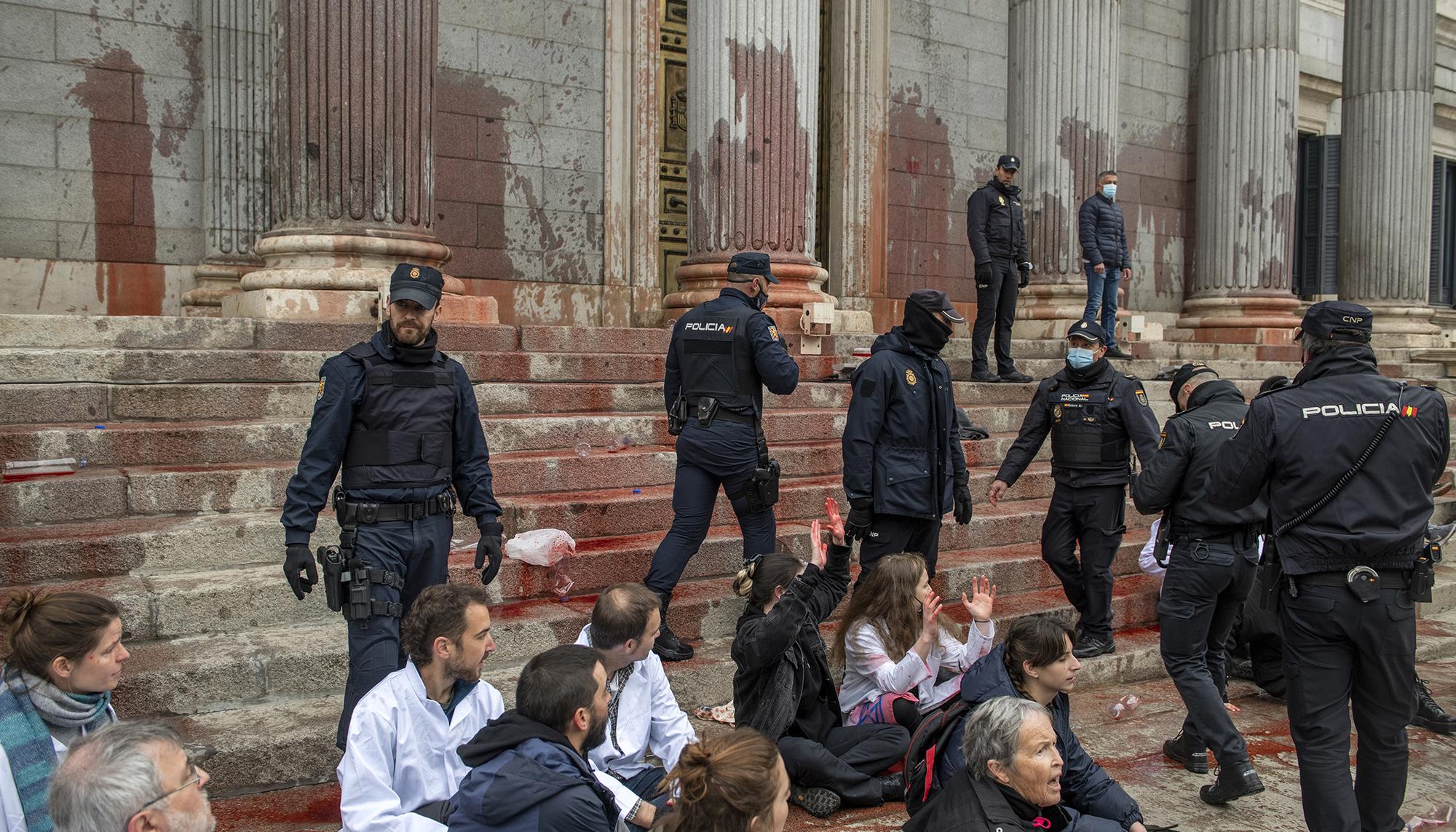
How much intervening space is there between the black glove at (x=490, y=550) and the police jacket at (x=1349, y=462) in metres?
2.86

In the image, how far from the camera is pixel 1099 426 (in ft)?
20.7

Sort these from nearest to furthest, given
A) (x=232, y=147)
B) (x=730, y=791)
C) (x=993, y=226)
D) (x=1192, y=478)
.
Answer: (x=730, y=791) → (x=1192, y=478) → (x=232, y=147) → (x=993, y=226)

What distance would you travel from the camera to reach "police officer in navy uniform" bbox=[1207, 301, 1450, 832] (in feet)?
13.3

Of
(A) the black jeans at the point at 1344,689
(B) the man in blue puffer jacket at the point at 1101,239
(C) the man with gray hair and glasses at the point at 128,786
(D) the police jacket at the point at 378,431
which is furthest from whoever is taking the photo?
(B) the man in blue puffer jacket at the point at 1101,239

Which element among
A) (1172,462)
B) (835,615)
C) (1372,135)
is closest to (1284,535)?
(1172,462)

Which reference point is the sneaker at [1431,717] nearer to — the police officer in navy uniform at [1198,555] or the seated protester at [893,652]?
the police officer in navy uniform at [1198,555]

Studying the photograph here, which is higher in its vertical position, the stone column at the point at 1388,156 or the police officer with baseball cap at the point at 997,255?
the stone column at the point at 1388,156

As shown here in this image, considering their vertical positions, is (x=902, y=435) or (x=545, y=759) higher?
(x=902, y=435)

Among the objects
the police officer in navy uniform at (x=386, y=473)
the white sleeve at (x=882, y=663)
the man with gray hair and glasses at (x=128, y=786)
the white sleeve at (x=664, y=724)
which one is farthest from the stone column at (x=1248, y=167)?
the man with gray hair and glasses at (x=128, y=786)

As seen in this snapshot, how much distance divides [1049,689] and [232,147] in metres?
8.11

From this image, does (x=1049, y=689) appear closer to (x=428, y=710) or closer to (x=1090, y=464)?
(x=428, y=710)

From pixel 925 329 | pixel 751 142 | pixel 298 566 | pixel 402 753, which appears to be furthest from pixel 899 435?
pixel 751 142

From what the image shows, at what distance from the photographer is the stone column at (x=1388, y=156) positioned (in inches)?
608

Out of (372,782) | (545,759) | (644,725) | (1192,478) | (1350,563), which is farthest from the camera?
(1192,478)
